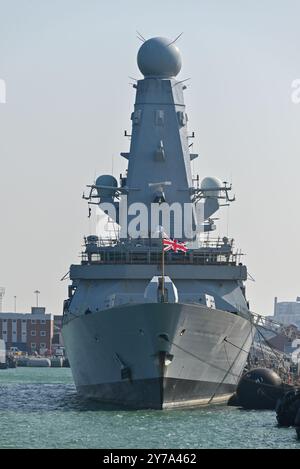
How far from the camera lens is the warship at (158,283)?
2147 inches

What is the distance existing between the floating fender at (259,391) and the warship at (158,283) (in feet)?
2.77

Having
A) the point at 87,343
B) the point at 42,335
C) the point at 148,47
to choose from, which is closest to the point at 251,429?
the point at 87,343

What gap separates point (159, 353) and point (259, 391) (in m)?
7.09

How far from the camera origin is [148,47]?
6594cm

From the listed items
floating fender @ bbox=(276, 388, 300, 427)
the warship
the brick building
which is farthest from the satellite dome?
the brick building

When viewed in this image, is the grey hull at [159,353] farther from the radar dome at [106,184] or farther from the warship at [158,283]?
the radar dome at [106,184]

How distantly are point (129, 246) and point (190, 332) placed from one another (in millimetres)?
8183

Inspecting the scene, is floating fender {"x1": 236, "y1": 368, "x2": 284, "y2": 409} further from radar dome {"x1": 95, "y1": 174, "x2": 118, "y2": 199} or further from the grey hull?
radar dome {"x1": 95, "y1": 174, "x2": 118, "y2": 199}

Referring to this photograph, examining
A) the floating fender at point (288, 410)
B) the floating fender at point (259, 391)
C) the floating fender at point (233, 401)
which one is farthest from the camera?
the floating fender at point (233, 401)

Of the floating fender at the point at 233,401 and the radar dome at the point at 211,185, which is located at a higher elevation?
the radar dome at the point at 211,185

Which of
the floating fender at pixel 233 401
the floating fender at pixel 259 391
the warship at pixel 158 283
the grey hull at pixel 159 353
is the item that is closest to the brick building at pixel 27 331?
the warship at pixel 158 283

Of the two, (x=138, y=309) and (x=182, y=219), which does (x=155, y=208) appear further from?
(x=138, y=309)

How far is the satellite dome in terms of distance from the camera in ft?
216

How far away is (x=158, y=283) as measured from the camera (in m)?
54.8
